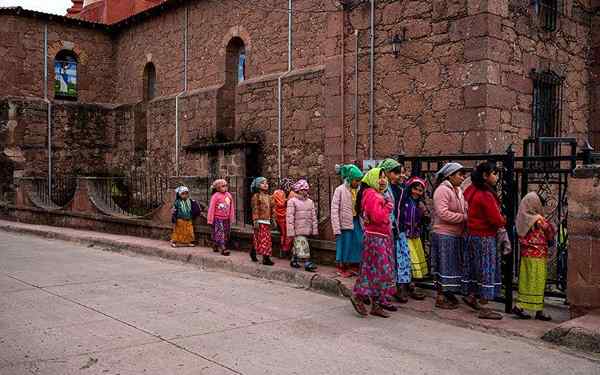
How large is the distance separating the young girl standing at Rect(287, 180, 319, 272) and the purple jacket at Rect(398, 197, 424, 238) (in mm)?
2331

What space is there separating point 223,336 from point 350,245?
3334 millimetres

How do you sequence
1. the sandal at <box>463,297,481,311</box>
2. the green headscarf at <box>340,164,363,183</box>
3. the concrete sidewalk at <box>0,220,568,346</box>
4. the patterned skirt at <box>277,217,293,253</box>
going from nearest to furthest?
the concrete sidewalk at <box>0,220,568,346</box> < the sandal at <box>463,297,481,311</box> < the green headscarf at <box>340,164,363,183</box> < the patterned skirt at <box>277,217,293,253</box>

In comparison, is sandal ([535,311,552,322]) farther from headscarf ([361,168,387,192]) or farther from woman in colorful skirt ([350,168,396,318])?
headscarf ([361,168,387,192])

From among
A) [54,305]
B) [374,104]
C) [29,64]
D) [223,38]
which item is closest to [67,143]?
[29,64]

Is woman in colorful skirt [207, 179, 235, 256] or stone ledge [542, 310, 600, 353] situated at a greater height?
woman in colorful skirt [207, 179, 235, 256]

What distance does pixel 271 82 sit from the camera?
14453mm

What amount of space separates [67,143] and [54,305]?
16.5m

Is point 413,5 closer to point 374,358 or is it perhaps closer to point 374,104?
point 374,104

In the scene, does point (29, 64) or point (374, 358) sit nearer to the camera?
point (374, 358)

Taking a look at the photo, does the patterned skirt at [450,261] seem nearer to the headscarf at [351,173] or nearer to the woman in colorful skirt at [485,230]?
the woman in colorful skirt at [485,230]

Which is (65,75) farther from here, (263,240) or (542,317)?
(542,317)

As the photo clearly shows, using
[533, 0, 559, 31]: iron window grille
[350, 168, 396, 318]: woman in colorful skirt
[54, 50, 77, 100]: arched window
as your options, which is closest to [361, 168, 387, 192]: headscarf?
[350, 168, 396, 318]: woman in colorful skirt

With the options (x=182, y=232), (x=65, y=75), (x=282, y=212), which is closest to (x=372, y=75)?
(x=282, y=212)

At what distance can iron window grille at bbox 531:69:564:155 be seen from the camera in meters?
11.0
